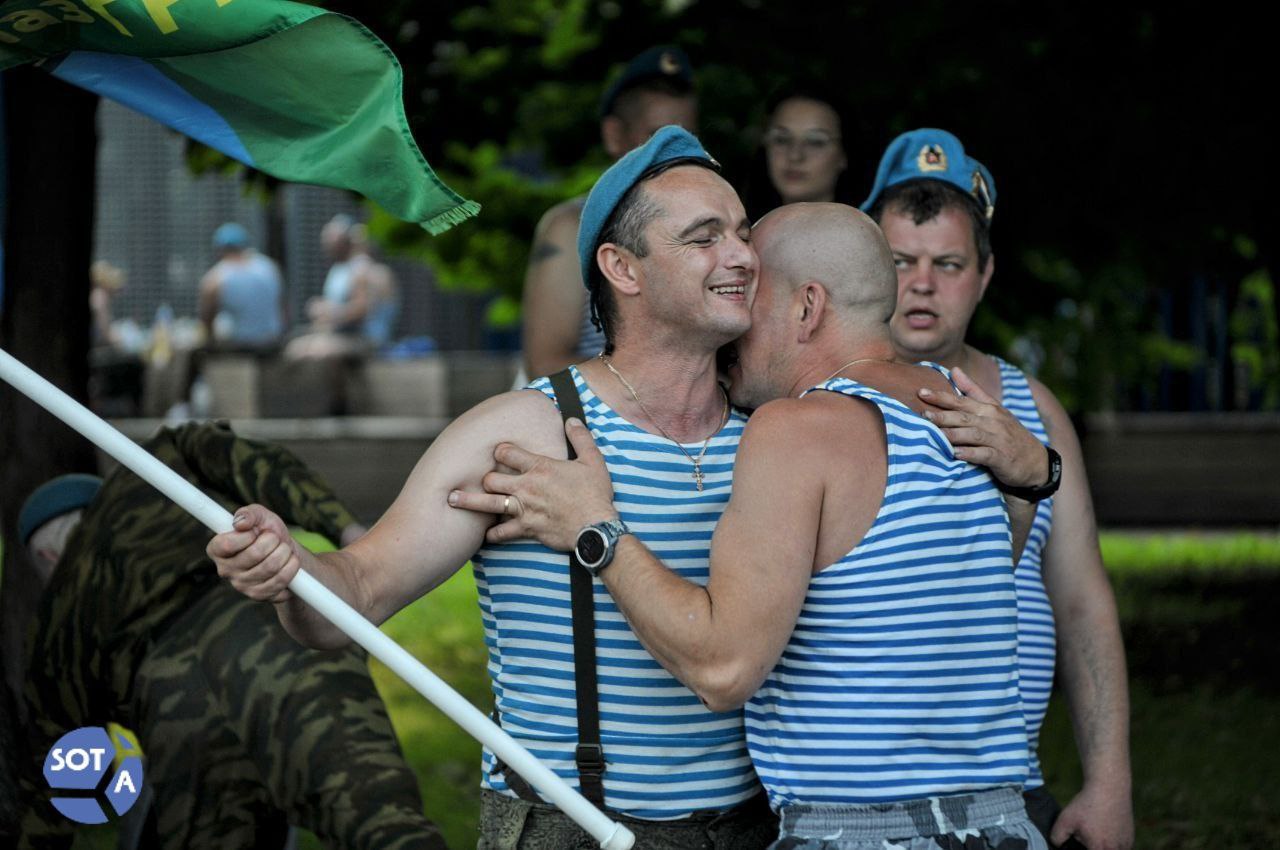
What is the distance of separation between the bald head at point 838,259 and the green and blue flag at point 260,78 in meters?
0.64

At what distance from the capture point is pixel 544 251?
551 centimetres

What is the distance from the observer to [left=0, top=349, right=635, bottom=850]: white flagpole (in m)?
2.97

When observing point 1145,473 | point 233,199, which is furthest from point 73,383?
point 233,199

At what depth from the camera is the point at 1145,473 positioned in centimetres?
1328

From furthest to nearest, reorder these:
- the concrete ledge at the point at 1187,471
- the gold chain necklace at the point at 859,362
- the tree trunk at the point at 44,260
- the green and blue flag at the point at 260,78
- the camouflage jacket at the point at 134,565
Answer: the concrete ledge at the point at 1187,471
the tree trunk at the point at 44,260
the camouflage jacket at the point at 134,565
the green and blue flag at the point at 260,78
the gold chain necklace at the point at 859,362

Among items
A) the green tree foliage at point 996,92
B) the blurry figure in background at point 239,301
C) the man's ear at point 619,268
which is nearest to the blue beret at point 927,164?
the man's ear at point 619,268

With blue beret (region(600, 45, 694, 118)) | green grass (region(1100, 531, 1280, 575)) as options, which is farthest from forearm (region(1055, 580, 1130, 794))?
green grass (region(1100, 531, 1280, 575))

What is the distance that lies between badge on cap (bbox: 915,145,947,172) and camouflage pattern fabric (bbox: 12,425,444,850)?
1546 mm

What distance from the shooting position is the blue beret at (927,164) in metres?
3.99

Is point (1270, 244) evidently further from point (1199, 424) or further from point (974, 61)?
point (1199, 424)

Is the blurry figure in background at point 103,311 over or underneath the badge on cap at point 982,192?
underneath

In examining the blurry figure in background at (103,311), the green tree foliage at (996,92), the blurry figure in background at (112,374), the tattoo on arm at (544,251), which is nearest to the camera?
the tattoo on arm at (544,251)

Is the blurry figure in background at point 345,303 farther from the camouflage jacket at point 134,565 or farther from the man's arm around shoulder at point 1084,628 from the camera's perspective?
the man's arm around shoulder at point 1084,628

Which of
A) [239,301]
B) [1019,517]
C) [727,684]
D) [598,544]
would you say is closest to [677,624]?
[727,684]
